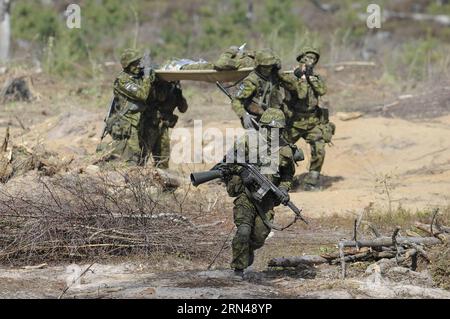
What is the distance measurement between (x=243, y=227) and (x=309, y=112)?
450 cm

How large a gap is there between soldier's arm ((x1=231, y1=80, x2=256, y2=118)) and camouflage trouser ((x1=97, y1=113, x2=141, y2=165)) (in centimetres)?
143

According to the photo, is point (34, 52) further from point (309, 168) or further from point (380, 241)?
point (380, 241)

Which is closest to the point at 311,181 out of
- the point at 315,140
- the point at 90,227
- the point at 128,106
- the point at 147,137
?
the point at 315,140

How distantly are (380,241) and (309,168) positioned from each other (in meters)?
4.17

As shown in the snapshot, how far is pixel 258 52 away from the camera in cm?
1174

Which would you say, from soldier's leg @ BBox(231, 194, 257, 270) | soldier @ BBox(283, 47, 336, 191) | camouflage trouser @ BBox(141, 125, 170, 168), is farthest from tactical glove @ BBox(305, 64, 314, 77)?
soldier's leg @ BBox(231, 194, 257, 270)

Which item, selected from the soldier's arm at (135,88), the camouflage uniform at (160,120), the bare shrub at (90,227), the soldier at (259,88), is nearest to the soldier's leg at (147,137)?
the camouflage uniform at (160,120)

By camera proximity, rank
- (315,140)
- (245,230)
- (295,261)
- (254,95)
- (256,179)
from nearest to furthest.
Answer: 1. (256,179)
2. (245,230)
3. (295,261)
4. (254,95)
5. (315,140)

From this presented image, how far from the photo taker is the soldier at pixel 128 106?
12.2 metres

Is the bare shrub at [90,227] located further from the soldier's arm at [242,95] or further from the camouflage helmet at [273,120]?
the soldier's arm at [242,95]

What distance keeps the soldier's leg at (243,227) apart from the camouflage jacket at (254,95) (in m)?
3.05

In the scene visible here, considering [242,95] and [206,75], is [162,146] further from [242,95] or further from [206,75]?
[242,95]

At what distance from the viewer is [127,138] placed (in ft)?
41.1

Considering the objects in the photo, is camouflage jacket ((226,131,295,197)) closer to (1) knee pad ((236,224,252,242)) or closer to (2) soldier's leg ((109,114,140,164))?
(1) knee pad ((236,224,252,242))
